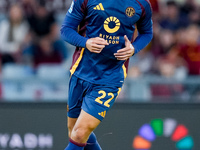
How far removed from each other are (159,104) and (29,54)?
2.59 metres

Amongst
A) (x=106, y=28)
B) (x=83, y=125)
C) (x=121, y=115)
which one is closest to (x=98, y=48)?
(x=106, y=28)

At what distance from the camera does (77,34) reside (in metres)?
4.88

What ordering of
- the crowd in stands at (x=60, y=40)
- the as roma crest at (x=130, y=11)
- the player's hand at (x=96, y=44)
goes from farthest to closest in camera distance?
the crowd in stands at (x=60, y=40)
the as roma crest at (x=130, y=11)
the player's hand at (x=96, y=44)

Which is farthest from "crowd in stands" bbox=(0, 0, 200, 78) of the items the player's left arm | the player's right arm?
the player's right arm

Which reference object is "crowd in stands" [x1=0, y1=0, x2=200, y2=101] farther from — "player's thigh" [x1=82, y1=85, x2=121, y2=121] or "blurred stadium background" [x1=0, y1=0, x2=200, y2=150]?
"player's thigh" [x1=82, y1=85, x2=121, y2=121]

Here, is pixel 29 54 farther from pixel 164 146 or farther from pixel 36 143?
pixel 164 146

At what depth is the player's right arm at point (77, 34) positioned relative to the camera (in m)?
4.74

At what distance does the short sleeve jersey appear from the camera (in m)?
4.80

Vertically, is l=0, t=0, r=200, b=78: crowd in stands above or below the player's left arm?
below

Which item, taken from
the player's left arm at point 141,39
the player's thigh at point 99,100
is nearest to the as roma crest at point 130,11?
the player's left arm at point 141,39

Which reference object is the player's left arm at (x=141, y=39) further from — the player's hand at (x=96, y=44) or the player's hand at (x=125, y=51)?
the player's hand at (x=96, y=44)

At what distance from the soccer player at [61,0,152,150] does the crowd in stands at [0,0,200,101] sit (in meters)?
2.71

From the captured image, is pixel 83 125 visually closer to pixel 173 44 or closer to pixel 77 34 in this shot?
pixel 77 34

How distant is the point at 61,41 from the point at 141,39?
3.50 m
